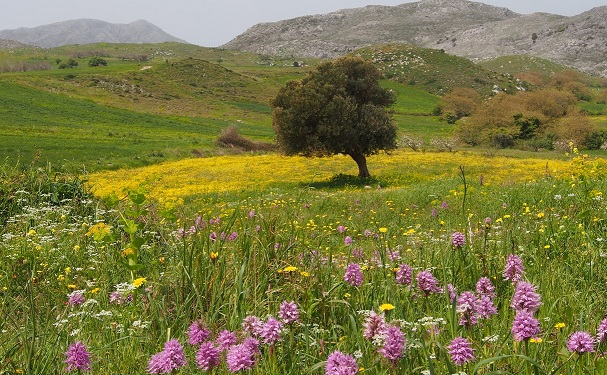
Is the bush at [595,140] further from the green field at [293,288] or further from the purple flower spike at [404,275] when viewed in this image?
the purple flower spike at [404,275]

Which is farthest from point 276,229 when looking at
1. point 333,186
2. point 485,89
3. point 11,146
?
point 485,89

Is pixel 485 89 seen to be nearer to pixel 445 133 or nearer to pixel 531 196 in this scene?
pixel 445 133

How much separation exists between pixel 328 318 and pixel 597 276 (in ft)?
9.32

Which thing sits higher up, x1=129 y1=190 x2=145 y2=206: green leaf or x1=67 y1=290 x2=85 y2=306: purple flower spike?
x1=129 y1=190 x2=145 y2=206: green leaf

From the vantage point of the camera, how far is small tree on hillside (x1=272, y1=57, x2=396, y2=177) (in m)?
30.9

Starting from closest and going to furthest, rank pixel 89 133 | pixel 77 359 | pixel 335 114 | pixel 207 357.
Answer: pixel 207 357 < pixel 77 359 < pixel 335 114 < pixel 89 133

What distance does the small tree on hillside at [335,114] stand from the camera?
3088cm

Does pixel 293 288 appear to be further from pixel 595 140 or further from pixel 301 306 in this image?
pixel 595 140

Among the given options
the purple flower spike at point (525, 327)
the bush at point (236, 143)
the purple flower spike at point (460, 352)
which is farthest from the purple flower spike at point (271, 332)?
the bush at point (236, 143)

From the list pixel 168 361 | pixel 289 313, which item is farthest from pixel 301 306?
pixel 168 361

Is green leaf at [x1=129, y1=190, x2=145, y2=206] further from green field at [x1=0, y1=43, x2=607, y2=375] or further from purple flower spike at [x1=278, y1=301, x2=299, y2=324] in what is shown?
purple flower spike at [x1=278, y1=301, x2=299, y2=324]

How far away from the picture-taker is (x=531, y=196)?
12.7 metres

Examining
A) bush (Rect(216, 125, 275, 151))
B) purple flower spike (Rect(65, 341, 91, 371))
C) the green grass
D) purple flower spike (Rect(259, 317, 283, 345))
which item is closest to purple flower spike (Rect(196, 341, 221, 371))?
purple flower spike (Rect(259, 317, 283, 345))

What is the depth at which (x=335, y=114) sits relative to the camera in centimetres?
3066
